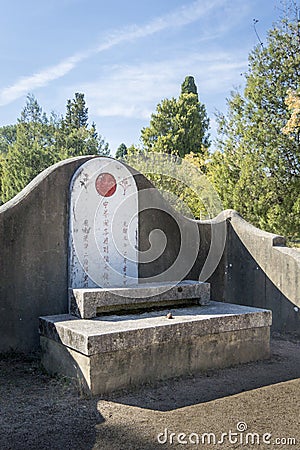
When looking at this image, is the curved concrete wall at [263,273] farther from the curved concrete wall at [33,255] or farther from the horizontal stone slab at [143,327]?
the curved concrete wall at [33,255]

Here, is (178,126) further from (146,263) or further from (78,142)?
(146,263)

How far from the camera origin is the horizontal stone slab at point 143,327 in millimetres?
3727

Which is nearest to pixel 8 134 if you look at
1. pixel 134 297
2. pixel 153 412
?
pixel 134 297

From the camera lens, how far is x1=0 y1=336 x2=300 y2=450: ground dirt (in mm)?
2955

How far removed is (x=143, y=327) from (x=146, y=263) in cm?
174

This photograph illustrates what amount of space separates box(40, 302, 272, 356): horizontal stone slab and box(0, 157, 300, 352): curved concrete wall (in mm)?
426

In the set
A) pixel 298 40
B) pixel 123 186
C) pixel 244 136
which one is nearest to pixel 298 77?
pixel 298 40

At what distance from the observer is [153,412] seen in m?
3.38

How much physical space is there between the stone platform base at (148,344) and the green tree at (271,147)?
662 centimetres

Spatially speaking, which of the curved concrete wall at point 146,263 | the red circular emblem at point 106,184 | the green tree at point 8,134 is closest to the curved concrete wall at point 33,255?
the curved concrete wall at point 146,263

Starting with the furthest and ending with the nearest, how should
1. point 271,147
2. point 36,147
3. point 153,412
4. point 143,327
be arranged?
point 36,147 → point 271,147 → point 143,327 → point 153,412

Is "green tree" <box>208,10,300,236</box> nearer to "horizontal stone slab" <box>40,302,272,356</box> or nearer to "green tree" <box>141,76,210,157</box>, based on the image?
"horizontal stone slab" <box>40,302,272,356</box>

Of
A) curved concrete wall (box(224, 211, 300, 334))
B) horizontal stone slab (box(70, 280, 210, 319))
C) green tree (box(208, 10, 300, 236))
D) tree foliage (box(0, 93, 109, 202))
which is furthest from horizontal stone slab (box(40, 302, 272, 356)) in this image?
tree foliage (box(0, 93, 109, 202))

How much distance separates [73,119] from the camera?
28.9m
